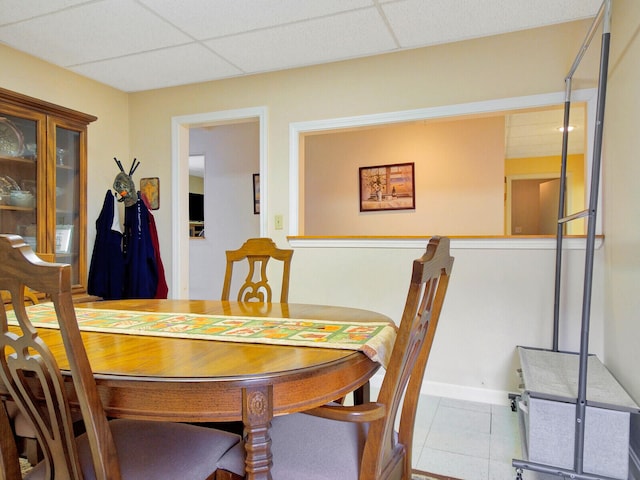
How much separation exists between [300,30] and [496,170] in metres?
2.47

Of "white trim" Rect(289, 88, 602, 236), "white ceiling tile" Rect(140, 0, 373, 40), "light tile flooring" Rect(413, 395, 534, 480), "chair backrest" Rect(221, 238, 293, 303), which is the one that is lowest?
"light tile flooring" Rect(413, 395, 534, 480)

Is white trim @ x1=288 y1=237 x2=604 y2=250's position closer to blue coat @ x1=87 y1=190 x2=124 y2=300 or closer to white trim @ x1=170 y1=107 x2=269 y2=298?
white trim @ x1=170 y1=107 x2=269 y2=298

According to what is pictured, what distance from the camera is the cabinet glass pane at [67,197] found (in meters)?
2.67

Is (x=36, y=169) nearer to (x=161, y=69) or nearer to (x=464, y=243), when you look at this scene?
A: (x=161, y=69)

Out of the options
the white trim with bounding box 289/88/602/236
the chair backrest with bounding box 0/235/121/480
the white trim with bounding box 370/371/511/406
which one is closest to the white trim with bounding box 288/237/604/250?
the white trim with bounding box 289/88/602/236

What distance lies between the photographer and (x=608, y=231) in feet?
7.10

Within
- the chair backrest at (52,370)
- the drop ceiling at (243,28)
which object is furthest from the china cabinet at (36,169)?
the chair backrest at (52,370)

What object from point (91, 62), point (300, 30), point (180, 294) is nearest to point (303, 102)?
point (300, 30)

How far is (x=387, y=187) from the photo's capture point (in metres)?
4.37

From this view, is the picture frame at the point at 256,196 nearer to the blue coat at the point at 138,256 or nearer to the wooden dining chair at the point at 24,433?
the blue coat at the point at 138,256

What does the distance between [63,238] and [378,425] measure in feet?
8.27

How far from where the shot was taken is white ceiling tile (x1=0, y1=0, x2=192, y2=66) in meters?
2.23

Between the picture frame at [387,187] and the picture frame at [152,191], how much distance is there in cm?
205

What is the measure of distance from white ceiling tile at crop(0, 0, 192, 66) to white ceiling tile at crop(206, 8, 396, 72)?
0.36 meters
